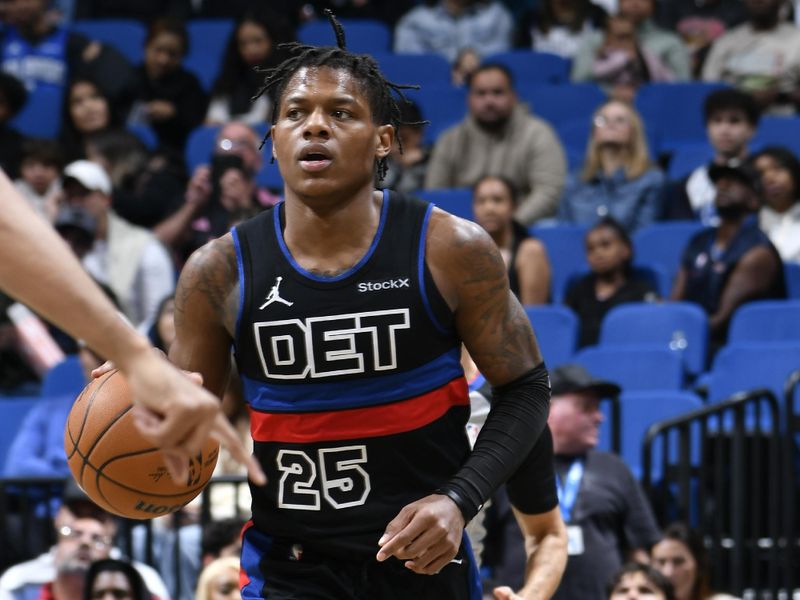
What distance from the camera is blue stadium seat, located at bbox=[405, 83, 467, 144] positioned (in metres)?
12.4

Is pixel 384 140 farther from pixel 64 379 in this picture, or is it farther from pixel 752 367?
pixel 64 379

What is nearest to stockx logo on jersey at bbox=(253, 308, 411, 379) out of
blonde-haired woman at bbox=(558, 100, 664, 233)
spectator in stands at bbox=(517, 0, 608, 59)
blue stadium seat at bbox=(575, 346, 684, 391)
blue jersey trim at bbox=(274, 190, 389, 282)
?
blue jersey trim at bbox=(274, 190, 389, 282)

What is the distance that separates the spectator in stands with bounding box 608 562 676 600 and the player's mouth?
3495 mm

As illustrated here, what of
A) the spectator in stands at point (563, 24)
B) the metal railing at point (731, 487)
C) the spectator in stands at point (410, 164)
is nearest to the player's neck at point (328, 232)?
the metal railing at point (731, 487)

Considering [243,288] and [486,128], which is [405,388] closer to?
[243,288]

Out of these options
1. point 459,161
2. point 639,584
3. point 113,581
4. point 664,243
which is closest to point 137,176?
point 459,161

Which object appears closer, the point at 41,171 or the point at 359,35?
the point at 41,171

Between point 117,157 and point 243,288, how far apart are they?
313 inches

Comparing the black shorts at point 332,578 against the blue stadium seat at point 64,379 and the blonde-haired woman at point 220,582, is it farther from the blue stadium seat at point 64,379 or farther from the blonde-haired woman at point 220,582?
the blue stadium seat at point 64,379

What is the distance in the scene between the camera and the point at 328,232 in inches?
163

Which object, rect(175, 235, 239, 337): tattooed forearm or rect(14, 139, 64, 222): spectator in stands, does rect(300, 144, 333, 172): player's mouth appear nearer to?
rect(175, 235, 239, 337): tattooed forearm

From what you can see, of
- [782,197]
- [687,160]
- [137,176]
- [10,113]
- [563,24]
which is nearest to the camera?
[782,197]

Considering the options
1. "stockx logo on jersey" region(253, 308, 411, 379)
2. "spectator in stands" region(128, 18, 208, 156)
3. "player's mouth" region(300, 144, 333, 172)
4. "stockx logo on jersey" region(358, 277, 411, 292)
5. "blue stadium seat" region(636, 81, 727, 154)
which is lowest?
"stockx logo on jersey" region(253, 308, 411, 379)

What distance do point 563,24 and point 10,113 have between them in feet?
14.7
